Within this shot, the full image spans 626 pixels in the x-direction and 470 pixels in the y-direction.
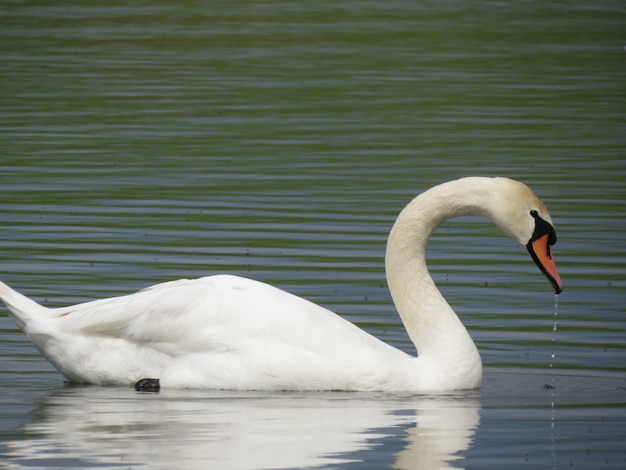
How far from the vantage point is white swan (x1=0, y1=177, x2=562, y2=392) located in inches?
413

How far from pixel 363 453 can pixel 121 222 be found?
7665 millimetres

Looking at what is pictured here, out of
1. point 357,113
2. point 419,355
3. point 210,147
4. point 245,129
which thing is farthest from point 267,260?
point 357,113

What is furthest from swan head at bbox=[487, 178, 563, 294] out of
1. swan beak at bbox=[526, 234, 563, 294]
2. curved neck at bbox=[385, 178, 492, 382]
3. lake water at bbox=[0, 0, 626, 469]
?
lake water at bbox=[0, 0, 626, 469]

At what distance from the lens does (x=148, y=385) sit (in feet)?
34.6

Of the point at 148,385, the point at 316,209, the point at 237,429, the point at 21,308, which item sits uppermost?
the point at 316,209

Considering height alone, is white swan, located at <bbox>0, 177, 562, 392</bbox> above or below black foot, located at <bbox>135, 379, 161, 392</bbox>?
above

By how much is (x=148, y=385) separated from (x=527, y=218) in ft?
7.64

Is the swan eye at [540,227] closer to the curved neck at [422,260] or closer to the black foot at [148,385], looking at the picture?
the curved neck at [422,260]

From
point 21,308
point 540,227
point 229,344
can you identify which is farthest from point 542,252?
point 21,308

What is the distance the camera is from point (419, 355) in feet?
35.8

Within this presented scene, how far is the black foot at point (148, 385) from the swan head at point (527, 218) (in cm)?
217

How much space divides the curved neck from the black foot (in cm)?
149

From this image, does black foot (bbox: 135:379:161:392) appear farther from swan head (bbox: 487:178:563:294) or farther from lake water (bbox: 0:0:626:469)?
swan head (bbox: 487:178:563:294)

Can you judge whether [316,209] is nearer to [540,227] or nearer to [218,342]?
[540,227]
